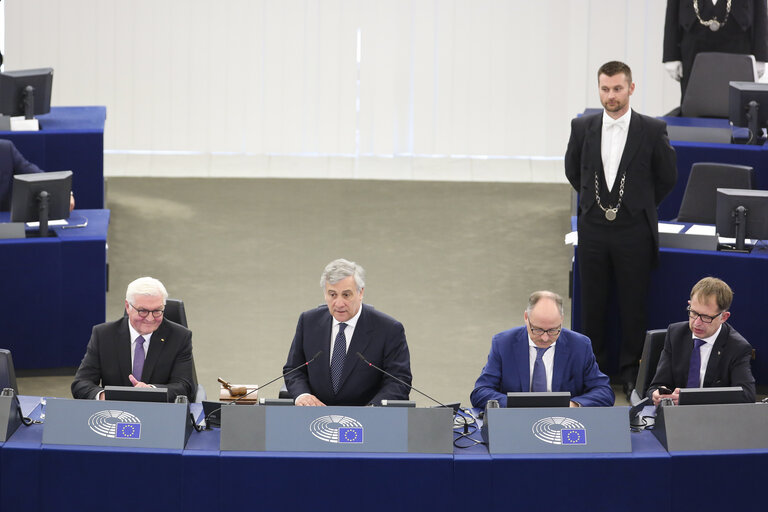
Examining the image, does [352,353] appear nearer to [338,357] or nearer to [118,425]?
[338,357]

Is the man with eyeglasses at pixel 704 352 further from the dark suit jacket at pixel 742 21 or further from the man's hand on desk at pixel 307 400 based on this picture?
the dark suit jacket at pixel 742 21

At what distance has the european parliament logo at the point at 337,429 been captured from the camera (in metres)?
4.54

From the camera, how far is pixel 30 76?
879 centimetres

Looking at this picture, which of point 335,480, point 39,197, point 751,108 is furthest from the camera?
point 751,108

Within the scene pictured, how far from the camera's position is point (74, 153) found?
863cm

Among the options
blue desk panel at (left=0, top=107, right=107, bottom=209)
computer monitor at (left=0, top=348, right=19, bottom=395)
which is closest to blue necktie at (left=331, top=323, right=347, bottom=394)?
computer monitor at (left=0, top=348, right=19, bottom=395)

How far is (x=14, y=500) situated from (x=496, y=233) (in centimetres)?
608

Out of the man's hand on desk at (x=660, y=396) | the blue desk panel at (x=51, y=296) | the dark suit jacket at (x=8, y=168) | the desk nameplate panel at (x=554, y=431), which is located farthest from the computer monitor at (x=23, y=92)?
the desk nameplate panel at (x=554, y=431)

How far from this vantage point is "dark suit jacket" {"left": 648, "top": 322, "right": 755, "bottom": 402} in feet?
18.0

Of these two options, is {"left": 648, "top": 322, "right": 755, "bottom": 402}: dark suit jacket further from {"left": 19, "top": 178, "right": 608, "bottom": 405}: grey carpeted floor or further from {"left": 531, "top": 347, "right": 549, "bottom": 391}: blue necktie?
{"left": 19, "top": 178, "right": 608, "bottom": 405}: grey carpeted floor

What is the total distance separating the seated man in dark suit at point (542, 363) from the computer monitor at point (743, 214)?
177 centimetres

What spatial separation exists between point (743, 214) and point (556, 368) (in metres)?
1.92

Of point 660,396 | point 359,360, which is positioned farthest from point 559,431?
point 359,360

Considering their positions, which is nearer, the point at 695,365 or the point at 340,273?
the point at 340,273
